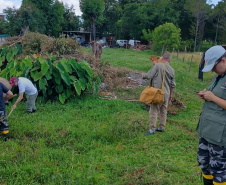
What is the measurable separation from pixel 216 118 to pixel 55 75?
534cm

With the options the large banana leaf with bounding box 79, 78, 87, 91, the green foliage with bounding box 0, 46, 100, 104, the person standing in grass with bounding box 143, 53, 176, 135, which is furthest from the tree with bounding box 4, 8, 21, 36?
the person standing in grass with bounding box 143, 53, 176, 135

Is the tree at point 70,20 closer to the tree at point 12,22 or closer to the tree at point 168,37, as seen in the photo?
the tree at point 12,22

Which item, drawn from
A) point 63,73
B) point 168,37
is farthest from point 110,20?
point 63,73

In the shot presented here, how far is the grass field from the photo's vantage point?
141 inches

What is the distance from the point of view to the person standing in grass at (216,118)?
2.56 meters

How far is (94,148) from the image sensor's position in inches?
183

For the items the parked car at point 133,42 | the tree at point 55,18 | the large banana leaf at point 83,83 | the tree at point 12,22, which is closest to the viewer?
the large banana leaf at point 83,83

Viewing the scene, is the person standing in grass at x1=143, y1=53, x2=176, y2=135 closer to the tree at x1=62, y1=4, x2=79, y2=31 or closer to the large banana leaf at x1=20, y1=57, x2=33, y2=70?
the large banana leaf at x1=20, y1=57, x2=33, y2=70

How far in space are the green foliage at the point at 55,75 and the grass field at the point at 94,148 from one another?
0.47m

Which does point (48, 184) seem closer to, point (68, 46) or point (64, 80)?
point (64, 80)

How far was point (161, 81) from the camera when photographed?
508 centimetres

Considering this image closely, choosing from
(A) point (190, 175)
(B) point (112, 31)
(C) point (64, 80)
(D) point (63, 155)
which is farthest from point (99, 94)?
(B) point (112, 31)

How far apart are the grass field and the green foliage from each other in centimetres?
47

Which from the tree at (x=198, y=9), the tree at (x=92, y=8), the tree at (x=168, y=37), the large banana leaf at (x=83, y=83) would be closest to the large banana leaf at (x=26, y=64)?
the large banana leaf at (x=83, y=83)
